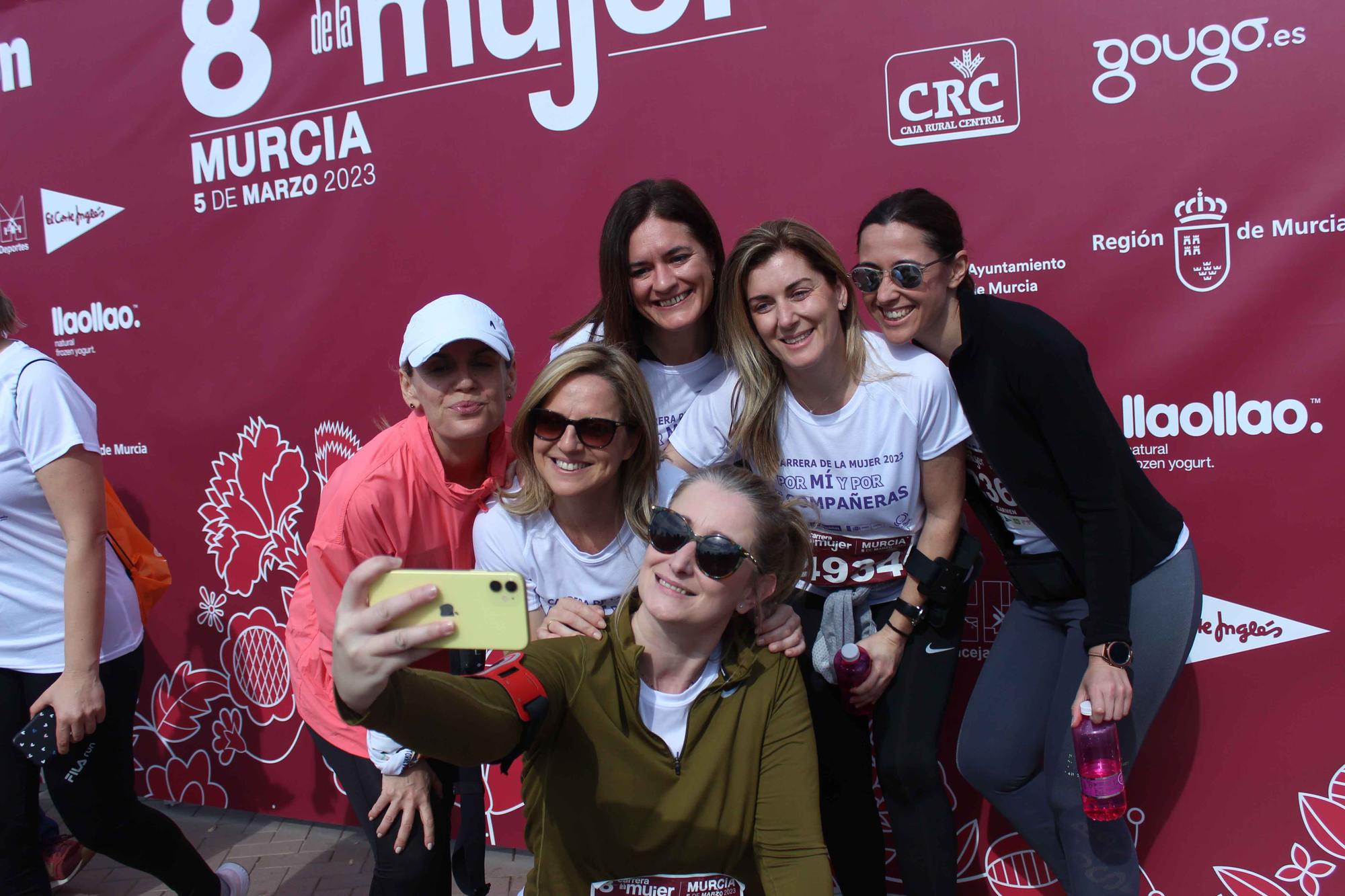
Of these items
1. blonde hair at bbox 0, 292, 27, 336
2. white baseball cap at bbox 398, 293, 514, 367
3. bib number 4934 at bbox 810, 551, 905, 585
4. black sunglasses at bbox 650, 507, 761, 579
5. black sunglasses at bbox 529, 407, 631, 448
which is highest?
blonde hair at bbox 0, 292, 27, 336

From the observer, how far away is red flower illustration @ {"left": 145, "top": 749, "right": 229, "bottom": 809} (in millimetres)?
3838

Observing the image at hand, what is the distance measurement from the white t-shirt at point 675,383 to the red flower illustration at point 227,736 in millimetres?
2315

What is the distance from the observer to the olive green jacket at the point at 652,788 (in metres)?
1.63

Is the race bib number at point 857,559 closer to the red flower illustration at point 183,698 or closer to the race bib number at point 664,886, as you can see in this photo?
the race bib number at point 664,886

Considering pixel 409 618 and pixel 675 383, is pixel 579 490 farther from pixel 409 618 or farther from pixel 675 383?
pixel 409 618

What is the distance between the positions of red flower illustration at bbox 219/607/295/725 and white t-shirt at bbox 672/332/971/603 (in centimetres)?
215

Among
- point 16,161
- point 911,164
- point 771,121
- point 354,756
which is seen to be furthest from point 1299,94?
point 16,161

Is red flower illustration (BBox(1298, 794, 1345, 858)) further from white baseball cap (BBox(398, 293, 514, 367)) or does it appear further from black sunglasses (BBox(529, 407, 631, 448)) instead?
white baseball cap (BBox(398, 293, 514, 367))

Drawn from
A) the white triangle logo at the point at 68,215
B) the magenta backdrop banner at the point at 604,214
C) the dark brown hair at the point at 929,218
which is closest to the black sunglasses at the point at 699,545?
the dark brown hair at the point at 929,218

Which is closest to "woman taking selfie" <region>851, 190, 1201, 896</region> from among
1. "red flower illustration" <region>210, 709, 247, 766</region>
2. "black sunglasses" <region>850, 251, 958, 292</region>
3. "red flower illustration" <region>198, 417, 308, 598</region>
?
"black sunglasses" <region>850, 251, 958, 292</region>

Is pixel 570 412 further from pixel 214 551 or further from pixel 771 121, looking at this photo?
pixel 214 551

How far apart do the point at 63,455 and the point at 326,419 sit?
1.18 m

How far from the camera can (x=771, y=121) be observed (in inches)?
114

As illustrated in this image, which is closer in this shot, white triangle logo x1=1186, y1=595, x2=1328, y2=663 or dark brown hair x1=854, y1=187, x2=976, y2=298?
dark brown hair x1=854, y1=187, x2=976, y2=298
